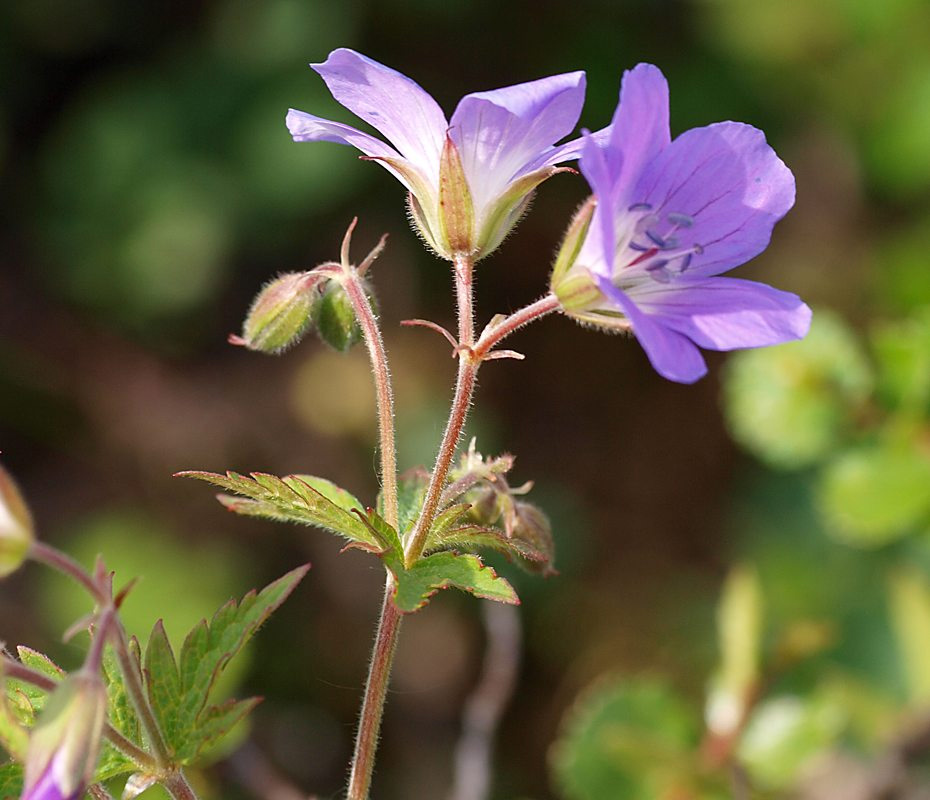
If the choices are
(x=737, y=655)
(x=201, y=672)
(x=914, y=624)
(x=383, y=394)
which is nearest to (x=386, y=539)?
(x=383, y=394)

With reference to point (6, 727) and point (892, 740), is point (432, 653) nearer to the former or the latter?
point (892, 740)

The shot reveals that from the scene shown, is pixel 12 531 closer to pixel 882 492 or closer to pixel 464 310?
pixel 464 310

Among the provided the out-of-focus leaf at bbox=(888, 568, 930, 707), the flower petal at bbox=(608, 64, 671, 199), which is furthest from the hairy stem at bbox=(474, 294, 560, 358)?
the out-of-focus leaf at bbox=(888, 568, 930, 707)

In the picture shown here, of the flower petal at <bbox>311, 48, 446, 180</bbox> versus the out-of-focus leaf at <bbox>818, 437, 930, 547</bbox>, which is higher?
the flower petal at <bbox>311, 48, 446, 180</bbox>

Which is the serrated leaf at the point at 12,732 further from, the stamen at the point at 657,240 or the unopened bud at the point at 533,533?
the stamen at the point at 657,240

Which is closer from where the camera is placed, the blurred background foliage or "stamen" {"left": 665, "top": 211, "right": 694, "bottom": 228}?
"stamen" {"left": 665, "top": 211, "right": 694, "bottom": 228}

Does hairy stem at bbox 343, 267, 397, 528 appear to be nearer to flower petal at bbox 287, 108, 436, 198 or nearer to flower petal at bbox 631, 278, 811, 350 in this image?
flower petal at bbox 287, 108, 436, 198

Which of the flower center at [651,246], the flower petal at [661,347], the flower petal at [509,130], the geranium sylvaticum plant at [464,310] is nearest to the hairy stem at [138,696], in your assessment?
the geranium sylvaticum plant at [464,310]
